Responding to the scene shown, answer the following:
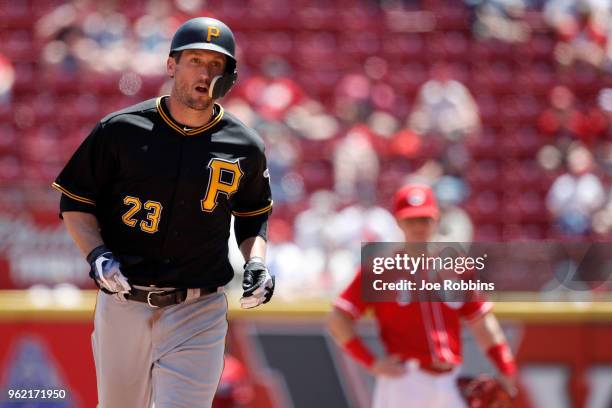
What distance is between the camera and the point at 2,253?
7.78 metres

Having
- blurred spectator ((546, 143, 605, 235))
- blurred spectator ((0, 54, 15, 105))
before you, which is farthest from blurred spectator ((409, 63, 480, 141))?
blurred spectator ((0, 54, 15, 105))

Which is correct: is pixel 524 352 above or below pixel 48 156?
below

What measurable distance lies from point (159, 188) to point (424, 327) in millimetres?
1892

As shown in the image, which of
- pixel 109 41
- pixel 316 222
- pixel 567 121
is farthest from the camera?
pixel 109 41

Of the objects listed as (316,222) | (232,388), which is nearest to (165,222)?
(232,388)

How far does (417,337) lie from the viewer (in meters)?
5.09

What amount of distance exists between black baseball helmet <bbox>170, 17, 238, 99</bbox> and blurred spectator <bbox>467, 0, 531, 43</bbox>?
8640 mm

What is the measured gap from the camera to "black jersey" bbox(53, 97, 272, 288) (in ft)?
12.1

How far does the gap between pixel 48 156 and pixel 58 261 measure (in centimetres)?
339

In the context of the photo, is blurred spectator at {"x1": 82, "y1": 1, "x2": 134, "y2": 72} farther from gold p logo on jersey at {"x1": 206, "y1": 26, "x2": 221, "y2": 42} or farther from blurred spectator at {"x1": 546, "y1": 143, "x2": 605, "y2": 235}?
gold p logo on jersey at {"x1": 206, "y1": 26, "x2": 221, "y2": 42}

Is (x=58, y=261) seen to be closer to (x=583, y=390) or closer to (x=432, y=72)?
(x=583, y=390)

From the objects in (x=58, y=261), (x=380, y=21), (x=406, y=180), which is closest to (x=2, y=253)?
(x=58, y=261)

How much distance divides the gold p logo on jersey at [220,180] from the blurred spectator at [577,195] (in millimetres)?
6735

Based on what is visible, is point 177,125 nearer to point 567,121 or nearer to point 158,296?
point 158,296
